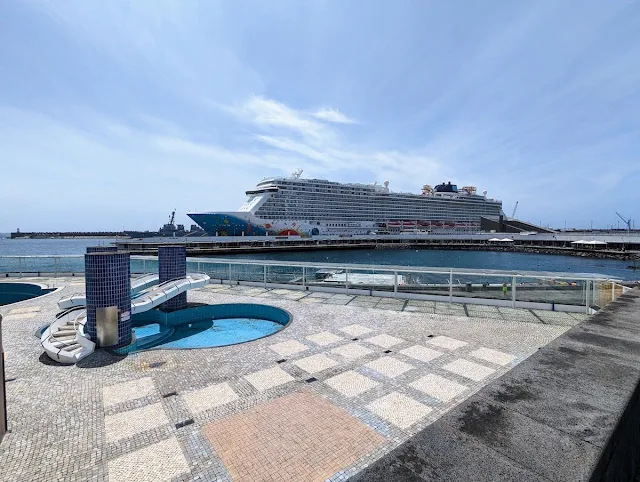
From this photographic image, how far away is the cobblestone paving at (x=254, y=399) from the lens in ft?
10.4

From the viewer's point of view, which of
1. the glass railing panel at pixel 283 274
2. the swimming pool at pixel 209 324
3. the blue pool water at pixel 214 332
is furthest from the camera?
the glass railing panel at pixel 283 274

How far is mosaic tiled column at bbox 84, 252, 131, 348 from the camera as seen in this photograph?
6574mm

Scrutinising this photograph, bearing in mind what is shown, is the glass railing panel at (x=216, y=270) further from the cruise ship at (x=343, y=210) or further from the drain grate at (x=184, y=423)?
the cruise ship at (x=343, y=210)

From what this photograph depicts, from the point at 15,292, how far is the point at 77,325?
9923mm

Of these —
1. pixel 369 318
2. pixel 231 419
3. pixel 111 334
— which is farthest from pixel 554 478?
pixel 111 334

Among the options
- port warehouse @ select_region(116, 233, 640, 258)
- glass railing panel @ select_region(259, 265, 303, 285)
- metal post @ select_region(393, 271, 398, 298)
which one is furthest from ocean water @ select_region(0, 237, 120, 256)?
metal post @ select_region(393, 271, 398, 298)

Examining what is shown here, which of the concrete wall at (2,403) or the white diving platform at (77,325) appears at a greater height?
the concrete wall at (2,403)

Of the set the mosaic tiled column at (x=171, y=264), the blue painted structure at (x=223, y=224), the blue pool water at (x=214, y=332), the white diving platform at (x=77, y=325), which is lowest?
the blue pool water at (x=214, y=332)

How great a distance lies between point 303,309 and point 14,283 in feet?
42.5

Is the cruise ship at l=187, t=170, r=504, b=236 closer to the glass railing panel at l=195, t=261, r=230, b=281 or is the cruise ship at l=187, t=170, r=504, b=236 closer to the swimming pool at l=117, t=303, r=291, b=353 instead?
the glass railing panel at l=195, t=261, r=230, b=281

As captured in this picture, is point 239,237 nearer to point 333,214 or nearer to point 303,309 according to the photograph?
point 333,214

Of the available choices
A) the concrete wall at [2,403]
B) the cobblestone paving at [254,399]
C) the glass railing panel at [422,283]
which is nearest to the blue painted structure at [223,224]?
the glass railing panel at [422,283]

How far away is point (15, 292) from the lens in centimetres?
1362

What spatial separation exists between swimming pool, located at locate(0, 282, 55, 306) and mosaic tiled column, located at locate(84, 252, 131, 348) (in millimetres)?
9398
